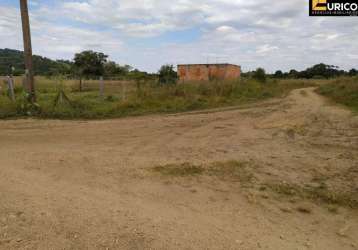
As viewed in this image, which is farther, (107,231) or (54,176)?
(54,176)

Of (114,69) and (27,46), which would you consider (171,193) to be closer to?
(27,46)

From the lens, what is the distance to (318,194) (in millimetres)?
3887

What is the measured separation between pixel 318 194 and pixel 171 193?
1960 millimetres

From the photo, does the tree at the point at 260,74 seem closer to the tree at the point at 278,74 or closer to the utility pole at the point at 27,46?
the utility pole at the point at 27,46

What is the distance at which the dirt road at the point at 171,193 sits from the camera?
2.86 metres

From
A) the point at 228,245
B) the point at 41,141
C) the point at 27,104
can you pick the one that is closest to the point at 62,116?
the point at 27,104

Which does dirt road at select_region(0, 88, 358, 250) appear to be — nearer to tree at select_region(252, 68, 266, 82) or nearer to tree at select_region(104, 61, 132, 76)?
tree at select_region(252, 68, 266, 82)

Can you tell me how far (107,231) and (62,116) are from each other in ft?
26.8

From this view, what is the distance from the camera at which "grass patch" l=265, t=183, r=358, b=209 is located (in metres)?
3.68

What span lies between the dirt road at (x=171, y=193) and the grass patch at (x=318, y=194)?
0.08 feet

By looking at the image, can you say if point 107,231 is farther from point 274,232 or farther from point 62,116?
point 62,116

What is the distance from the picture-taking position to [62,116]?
10.2 m

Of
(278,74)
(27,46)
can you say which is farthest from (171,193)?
(278,74)

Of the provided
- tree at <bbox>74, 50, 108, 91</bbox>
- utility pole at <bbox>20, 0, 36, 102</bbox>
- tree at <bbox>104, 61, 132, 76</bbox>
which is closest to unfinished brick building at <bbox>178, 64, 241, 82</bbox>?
tree at <bbox>104, 61, 132, 76</bbox>
